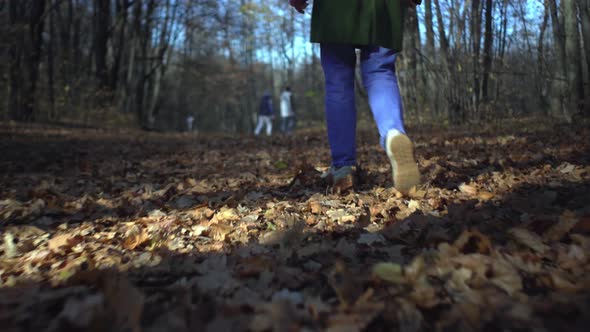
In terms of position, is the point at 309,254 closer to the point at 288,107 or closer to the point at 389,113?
the point at 389,113

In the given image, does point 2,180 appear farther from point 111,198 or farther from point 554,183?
point 554,183

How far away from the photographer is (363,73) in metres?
2.81

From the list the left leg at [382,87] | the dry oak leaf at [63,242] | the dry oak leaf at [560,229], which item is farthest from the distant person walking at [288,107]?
the dry oak leaf at [560,229]

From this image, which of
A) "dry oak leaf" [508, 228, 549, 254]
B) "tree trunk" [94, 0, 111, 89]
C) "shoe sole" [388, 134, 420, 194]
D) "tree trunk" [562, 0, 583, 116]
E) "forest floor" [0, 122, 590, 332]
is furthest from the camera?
"tree trunk" [94, 0, 111, 89]

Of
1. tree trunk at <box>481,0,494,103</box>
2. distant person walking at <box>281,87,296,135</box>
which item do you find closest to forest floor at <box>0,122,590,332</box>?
tree trunk at <box>481,0,494,103</box>

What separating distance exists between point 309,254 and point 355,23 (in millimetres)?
1559

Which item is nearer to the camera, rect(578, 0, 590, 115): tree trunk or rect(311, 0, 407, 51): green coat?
rect(311, 0, 407, 51): green coat

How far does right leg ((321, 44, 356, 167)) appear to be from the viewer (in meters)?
2.83

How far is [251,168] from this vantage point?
199 inches

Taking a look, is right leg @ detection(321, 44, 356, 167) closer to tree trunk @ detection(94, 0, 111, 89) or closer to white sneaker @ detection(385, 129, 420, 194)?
white sneaker @ detection(385, 129, 420, 194)

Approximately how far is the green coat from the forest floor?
96cm

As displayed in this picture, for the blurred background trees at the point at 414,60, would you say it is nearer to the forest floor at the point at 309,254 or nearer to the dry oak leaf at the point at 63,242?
the forest floor at the point at 309,254

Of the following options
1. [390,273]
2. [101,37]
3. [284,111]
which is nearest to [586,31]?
[390,273]

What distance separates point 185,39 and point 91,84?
8582mm
